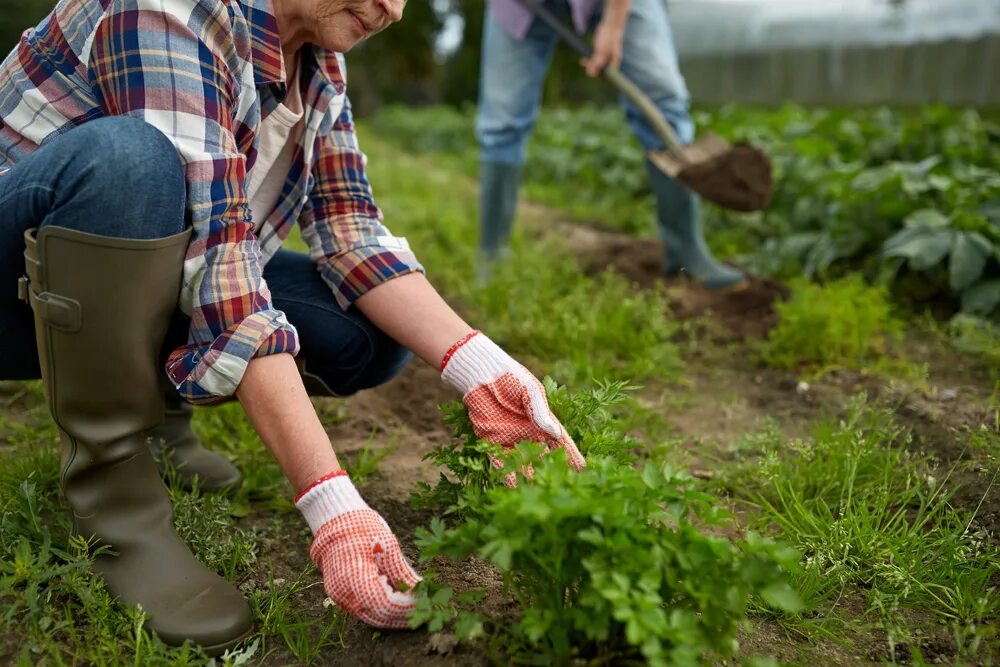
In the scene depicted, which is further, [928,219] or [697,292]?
[697,292]

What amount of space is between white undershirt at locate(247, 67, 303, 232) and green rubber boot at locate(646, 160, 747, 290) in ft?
6.58

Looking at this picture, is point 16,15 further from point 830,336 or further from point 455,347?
point 455,347

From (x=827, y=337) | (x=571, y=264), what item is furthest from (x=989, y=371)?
(x=571, y=264)

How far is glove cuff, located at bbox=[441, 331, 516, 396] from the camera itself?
5.41 ft

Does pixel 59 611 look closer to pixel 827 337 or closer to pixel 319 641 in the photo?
pixel 319 641

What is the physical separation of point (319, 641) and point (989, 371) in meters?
2.28

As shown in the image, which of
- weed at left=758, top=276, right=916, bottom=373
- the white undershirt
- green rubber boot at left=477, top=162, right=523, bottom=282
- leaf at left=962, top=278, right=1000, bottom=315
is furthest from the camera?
green rubber boot at left=477, top=162, right=523, bottom=282

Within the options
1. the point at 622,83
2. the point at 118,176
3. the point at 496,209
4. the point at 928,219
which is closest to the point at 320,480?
the point at 118,176

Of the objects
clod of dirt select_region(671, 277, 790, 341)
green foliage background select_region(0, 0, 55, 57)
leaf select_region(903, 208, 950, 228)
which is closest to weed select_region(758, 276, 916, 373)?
clod of dirt select_region(671, 277, 790, 341)

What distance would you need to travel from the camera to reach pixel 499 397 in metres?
1.63

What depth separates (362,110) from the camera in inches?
866

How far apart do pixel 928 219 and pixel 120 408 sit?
9.46ft

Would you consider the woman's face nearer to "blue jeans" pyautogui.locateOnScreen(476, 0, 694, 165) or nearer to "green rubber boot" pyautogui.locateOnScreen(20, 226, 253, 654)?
"green rubber boot" pyautogui.locateOnScreen(20, 226, 253, 654)

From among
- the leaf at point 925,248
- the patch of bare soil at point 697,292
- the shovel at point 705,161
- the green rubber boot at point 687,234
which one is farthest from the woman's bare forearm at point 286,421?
the leaf at point 925,248
